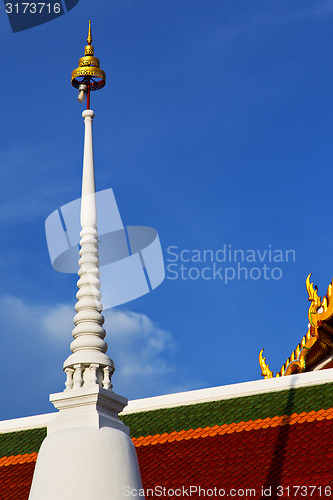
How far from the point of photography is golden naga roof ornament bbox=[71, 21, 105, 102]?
7961mm

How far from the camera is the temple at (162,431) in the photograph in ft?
22.0

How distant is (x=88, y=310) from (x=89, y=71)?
2.27 metres

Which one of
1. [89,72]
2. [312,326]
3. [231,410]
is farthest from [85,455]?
[312,326]

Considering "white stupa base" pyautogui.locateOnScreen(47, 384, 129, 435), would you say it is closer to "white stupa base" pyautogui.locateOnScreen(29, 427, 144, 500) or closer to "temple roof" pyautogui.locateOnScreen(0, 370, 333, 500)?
"white stupa base" pyautogui.locateOnScreen(29, 427, 144, 500)

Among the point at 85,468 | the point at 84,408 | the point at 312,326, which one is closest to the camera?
the point at 85,468

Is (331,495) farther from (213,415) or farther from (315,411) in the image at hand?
(213,415)

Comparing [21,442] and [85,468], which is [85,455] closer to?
[85,468]

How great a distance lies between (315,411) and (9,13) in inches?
283

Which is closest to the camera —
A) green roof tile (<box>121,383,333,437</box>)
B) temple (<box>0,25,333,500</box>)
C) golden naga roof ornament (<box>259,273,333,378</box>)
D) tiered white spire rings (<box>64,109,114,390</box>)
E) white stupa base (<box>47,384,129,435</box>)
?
temple (<box>0,25,333,500</box>)

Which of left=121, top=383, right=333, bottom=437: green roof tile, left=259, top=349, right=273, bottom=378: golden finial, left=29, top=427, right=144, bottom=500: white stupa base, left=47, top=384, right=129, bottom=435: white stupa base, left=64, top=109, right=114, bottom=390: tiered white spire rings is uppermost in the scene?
left=259, top=349, right=273, bottom=378: golden finial

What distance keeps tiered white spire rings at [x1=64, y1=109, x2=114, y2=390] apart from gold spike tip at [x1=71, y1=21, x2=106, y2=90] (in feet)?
1.20

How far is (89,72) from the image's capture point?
26.1ft

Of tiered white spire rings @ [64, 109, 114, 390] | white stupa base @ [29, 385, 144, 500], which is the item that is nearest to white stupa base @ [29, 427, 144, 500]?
white stupa base @ [29, 385, 144, 500]

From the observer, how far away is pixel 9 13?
27.0 feet
